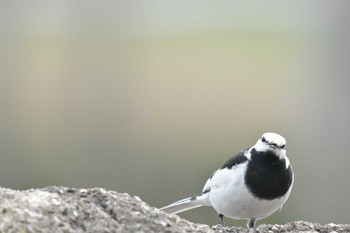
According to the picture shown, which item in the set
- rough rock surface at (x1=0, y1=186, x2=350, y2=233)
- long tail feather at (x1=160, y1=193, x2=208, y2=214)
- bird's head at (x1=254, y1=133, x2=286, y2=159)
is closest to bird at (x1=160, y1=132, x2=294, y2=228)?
bird's head at (x1=254, y1=133, x2=286, y2=159)

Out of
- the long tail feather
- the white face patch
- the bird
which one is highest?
the white face patch

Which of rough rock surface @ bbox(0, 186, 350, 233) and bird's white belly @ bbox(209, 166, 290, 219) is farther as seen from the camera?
bird's white belly @ bbox(209, 166, 290, 219)

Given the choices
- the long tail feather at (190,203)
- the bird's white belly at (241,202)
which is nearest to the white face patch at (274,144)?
the bird's white belly at (241,202)

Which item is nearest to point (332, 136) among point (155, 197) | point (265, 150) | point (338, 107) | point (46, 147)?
point (338, 107)

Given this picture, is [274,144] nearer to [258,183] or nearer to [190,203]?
[258,183]

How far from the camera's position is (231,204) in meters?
5.75

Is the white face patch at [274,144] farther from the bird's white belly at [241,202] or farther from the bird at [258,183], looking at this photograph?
the bird's white belly at [241,202]

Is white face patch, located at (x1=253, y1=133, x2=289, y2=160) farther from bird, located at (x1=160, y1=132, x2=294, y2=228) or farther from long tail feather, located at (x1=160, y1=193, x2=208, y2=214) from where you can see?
long tail feather, located at (x1=160, y1=193, x2=208, y2=214)

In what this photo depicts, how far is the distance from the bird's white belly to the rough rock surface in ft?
5.21

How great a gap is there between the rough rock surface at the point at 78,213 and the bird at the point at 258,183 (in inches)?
62.5

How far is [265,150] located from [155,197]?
4.89 metres

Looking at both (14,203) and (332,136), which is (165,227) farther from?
(332,136)

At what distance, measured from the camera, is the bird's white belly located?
5.68 metres

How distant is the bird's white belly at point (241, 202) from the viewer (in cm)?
568
